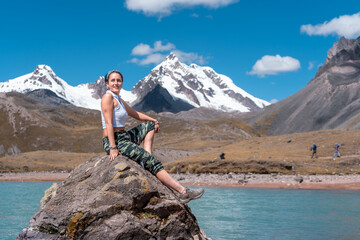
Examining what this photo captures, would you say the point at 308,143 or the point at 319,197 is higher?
the point at 308,143

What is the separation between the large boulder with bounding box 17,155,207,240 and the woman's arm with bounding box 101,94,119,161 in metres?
0.25

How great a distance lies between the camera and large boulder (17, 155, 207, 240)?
923 cm

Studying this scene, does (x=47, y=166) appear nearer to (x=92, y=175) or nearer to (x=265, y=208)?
(x=265, y=208)

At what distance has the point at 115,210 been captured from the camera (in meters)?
9.33

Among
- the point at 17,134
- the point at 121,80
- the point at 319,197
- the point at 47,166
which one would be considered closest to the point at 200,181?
the point at 319,197

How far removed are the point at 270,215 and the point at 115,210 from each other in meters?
18.0

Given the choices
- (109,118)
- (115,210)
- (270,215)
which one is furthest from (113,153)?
(270,215)

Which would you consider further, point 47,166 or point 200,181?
point 47,166

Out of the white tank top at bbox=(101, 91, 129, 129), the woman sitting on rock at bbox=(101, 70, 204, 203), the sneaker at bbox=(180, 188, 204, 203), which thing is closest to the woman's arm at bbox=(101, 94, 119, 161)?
the woman sitting on rock at bbox=(101, 70, 204, 203)

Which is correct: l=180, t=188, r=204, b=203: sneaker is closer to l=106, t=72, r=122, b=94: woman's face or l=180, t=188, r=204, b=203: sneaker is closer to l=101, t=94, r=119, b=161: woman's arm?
l=101, t=94, r=119, b=161: woman's arm

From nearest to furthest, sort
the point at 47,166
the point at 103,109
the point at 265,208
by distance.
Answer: the point at 103,109
the point at 265,208
the point at 47,166

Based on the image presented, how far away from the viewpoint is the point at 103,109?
10031 millimetres

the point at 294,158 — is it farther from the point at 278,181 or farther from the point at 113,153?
the point at 113,153

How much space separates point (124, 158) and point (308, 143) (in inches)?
2556
